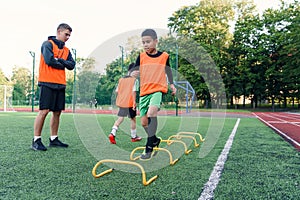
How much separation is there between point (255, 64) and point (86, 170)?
103ft

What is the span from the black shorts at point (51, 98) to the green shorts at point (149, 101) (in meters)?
1.39

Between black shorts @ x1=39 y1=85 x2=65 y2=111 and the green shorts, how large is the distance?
54.6 inches

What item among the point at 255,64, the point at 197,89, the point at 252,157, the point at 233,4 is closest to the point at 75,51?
the point at 252,157

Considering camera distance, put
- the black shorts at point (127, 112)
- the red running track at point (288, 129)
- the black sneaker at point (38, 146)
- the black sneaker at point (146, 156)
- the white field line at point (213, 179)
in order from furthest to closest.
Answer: the red running track at point (288, 129) < the black shorts at point (127, 112) < the black sneaker at point (38, 146) < the black sneaker at point (146, 156) < the white field line at point (213, 179)

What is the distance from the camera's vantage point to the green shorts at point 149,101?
3416mm

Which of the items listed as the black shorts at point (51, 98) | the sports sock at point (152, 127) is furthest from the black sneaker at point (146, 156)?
the black shorts at point (51, 98)

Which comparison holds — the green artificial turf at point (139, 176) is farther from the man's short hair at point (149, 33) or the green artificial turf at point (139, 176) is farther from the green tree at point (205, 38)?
the green tree at point (205, 38)

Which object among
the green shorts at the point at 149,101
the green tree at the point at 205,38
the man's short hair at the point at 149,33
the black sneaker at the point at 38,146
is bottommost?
the black sneaker at the point at 38,146

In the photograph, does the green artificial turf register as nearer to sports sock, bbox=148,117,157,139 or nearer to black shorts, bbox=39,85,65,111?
sports sock, bbox=148,117,157,139

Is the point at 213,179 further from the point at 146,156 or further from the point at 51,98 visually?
the point at 51,98

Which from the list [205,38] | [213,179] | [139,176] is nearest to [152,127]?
[139,176]

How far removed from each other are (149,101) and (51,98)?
61.3 inches

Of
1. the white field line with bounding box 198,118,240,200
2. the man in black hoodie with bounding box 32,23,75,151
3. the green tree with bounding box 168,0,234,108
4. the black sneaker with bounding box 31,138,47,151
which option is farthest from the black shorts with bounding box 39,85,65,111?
the green tree with bounding box 168,0,234,108

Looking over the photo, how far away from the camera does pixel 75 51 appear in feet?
49.7
